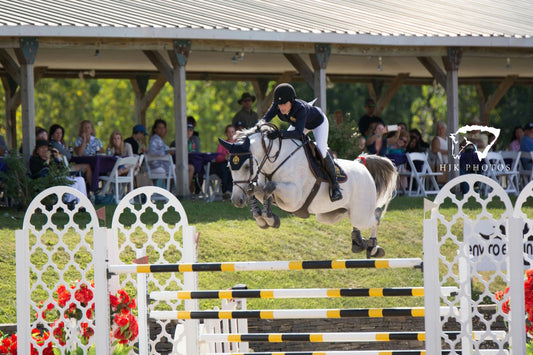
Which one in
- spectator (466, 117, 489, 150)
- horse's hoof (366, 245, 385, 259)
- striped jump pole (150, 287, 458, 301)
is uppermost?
spectator (466, 117, 489, 150)

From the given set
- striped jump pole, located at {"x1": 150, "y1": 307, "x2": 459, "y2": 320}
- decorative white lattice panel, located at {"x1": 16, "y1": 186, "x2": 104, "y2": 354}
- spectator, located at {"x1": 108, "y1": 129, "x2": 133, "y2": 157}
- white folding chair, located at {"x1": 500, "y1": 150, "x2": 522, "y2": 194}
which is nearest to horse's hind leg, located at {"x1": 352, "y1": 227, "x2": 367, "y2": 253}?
striped jump pole, located at {"x1": 150, "y1": 307, "x2": 459, "y2": 320}

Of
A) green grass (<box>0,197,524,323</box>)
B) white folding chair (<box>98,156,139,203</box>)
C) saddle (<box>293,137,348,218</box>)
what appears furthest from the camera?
white folding chair (<box>98,156,139,203</box>)

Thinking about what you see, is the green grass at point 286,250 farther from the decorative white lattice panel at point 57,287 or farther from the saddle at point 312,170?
the decorative white lattice panel at point 57,287

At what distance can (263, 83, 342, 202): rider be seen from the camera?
26.1ft

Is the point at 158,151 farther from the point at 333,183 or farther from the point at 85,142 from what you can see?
the point at 333,183

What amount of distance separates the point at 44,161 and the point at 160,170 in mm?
2222

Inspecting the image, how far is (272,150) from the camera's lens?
314 inches

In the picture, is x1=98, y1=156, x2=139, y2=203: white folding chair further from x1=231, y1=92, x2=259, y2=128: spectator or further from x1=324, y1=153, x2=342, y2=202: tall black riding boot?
x1=324, y1=153, x2=342, y2=202: tall black riding boot

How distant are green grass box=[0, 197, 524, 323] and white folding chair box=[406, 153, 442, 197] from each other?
5.42ft

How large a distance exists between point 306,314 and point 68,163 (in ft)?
26.0

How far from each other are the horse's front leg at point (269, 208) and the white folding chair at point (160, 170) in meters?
7.07

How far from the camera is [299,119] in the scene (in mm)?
8078

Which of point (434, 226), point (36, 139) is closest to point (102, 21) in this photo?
point (36, 139)

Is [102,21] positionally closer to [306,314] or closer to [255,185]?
[255,185]
